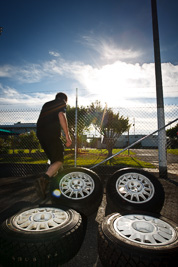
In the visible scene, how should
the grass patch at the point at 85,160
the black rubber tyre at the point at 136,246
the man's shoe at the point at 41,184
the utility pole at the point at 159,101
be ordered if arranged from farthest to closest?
the grass patch at the point at 85,160 < the utility pole at the point at 159,101 < the man's shoe at the point at 41,184 < the black rubber tyre at the point at 136,246

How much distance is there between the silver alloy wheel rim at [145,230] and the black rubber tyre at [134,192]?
72cm

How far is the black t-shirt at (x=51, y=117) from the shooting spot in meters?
3.16

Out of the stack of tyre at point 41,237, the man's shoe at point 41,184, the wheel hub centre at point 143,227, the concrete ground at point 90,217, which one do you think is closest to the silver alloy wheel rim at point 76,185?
the man's shoe at point 41,184

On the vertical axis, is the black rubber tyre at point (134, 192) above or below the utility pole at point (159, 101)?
below

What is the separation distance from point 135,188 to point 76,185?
1098 millimetres

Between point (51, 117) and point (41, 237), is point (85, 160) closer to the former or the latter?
point (51, 117)

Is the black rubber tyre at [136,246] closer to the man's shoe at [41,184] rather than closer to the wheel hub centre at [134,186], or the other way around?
the wheel hub centre at [134,186]

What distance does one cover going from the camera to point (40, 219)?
1.68 metres

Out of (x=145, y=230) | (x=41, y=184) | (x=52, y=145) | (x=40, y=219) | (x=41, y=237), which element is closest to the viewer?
(x=41, y=237)

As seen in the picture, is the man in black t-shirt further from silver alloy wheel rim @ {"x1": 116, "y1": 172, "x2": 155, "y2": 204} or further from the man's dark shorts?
silver alloy wheel rim @ {"x1": 116, "y1": 172, "x2": 155, "y2": 204}

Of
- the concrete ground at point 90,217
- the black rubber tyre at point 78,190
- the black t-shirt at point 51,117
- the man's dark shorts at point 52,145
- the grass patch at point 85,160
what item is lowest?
the grass patch at point 85,160

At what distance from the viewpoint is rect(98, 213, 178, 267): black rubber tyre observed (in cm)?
113

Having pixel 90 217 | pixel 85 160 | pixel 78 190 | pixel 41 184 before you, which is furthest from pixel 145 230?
pixel 85 160

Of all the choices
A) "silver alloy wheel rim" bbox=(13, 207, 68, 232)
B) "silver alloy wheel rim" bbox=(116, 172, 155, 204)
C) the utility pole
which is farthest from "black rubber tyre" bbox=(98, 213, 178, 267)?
the utility pole
